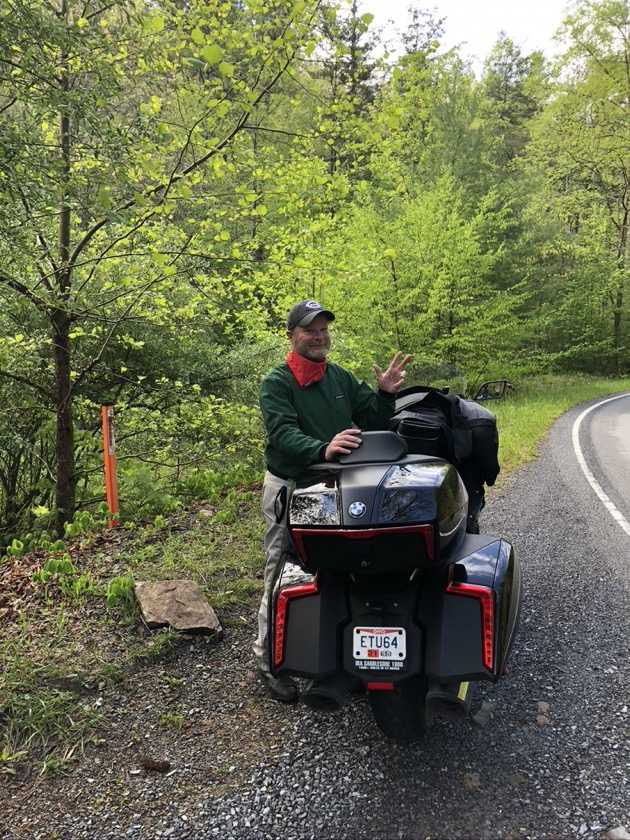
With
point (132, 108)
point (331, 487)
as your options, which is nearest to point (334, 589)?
point (331, 487)

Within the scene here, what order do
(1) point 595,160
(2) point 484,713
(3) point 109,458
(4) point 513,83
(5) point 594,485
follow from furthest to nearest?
(4) point 513,83 < (1) point 595,160 < (5) point 594,485 < (3) point 109,458 < (2) point 484,713

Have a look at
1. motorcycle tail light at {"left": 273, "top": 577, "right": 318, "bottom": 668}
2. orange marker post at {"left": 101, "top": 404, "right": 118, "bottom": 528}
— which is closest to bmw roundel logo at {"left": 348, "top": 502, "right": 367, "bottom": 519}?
motorcycle tail light at {"left": 273, "top": 577, "right": 318, "bottom": 668}

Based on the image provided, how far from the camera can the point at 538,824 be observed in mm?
2059

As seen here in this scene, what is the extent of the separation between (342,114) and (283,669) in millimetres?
5266

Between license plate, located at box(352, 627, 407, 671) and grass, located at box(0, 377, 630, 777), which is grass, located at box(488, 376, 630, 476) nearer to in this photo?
grass, located at box(0, 377, 630, 777)

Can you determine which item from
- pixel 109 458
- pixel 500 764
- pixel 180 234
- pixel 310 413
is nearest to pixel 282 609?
pixel 310 413

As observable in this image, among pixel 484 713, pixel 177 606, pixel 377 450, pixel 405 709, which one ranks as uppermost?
pixel 377 450

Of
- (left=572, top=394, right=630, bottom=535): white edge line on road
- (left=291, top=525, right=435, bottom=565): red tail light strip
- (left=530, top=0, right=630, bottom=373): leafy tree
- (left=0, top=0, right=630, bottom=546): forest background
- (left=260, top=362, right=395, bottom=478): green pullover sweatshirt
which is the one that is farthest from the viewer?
(left=530, top=0, right=630, bottom=373): leafy tree

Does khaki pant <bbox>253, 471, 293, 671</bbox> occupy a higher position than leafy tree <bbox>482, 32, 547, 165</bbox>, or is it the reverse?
leafy tree <bbox>482, 32, 547, 165</bbox>

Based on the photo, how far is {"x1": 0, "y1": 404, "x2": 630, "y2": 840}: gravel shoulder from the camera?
2.11m

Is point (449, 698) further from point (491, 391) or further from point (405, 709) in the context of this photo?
point (491, 391)

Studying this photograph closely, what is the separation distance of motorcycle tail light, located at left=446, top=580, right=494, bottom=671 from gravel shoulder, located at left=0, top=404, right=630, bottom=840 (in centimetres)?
59

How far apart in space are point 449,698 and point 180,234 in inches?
190

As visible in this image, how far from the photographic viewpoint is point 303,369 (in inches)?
115
